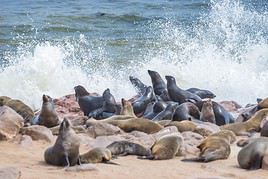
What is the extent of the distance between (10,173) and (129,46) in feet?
38.4

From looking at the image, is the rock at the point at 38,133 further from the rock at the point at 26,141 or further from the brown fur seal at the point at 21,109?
the brown fur seal at the point at 21,109

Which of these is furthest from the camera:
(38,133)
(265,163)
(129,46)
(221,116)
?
(129,46)

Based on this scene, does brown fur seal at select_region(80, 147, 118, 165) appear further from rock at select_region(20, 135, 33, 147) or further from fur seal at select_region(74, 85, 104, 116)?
fur seal at select_region(74, 85, 104, 116)

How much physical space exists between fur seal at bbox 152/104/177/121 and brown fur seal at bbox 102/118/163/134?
0.84m

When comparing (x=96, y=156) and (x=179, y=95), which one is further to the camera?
(x=179, y=95)

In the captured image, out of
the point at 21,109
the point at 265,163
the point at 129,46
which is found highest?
the point at 129,46

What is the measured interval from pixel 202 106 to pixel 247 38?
9.15 meters

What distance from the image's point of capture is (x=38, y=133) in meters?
6.62

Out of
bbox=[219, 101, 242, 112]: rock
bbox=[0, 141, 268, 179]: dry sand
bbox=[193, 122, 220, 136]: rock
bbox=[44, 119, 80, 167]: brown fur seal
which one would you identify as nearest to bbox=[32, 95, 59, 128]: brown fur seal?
bbox=[0, 141, 268, 179]: dry sand

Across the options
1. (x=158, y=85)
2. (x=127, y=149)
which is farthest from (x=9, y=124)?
(x=158, y=85)

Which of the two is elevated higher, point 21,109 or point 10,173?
point 21,109

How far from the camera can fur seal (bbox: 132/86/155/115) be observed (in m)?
8.91

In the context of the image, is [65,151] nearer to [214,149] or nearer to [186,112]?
[214,149]

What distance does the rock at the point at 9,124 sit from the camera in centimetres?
651
